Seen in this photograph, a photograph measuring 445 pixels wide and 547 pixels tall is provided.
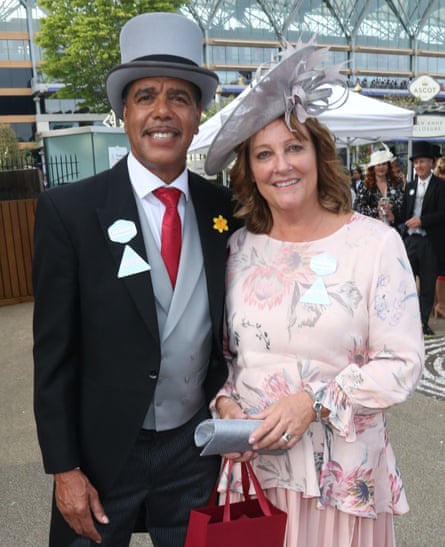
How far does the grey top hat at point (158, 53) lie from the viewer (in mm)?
1755

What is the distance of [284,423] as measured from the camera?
1549mm

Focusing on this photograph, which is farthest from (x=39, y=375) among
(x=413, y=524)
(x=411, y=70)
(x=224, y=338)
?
(x=411, y=70)

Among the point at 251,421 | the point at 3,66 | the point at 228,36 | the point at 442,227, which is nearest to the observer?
the point at 251,421

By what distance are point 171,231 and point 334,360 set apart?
65 centimetres

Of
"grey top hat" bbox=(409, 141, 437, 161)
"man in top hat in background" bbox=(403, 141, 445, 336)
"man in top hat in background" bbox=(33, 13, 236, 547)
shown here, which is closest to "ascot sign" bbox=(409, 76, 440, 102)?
"grey top hat" bbox=(409, 141, 437, 161)

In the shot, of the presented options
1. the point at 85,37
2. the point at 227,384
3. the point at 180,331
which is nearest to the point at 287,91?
the point at 180,331

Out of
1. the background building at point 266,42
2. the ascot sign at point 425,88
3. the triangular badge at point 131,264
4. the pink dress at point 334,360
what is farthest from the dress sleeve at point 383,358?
the background building at point 266,42

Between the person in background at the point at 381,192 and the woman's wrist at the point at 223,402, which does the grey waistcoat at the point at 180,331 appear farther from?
the person in background at the point at 381,192

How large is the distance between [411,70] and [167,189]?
5973 cm

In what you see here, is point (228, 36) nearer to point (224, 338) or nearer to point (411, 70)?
point (411, 70)

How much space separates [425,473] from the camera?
325 centimetres

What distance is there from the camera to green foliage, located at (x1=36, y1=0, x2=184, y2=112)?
25.9 meters

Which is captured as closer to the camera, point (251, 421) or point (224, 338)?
point (251, 421)

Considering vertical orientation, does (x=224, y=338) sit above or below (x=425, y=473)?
above
